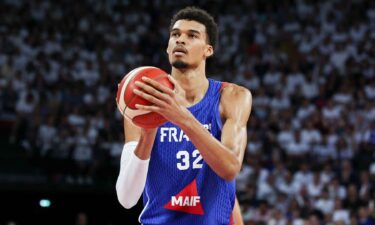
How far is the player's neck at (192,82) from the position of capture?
186 inches

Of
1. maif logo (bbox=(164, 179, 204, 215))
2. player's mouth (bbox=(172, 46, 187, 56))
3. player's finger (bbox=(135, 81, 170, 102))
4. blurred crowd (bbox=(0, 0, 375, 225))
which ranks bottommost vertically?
maif logo (bbox=(164, 179, 204, 215))

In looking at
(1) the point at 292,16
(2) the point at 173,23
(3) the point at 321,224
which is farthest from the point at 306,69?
(2) the point at 173,23

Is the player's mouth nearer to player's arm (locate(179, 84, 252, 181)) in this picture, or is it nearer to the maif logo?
player's arm (locate(179, 84, 252, 181))

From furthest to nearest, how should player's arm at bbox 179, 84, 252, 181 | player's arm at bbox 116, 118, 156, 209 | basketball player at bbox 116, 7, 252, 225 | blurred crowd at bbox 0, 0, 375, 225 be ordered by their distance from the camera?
1. blurred crowd at bbox 0, 0, 375, 225
2. basketball player at bbox 116, 7, 252, 225
3. player's arm at bbox 116, 118, 156, 209
4. player's arm at bbox 179, 84, 252, 181

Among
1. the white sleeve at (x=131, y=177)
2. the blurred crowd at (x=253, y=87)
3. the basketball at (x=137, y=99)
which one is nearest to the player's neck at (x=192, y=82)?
the white sleeve at (x=131, y=177)

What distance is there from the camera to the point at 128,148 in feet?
15.1

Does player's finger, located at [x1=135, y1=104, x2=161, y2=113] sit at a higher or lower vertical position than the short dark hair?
lower

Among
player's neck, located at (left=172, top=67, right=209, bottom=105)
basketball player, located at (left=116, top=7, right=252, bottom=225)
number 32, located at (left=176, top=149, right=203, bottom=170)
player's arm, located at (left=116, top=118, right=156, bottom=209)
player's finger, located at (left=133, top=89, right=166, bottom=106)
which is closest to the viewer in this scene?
player's finger, located at (left=133, top=89, right=166, bottom=106)

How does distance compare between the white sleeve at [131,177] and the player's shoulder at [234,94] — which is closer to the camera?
the white sleeve at [131,177]

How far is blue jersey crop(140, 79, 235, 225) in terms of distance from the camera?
14.9 feet

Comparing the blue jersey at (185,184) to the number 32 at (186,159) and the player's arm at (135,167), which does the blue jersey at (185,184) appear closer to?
the number 32 at (186,159)

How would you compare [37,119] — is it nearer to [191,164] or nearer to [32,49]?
[32,49]

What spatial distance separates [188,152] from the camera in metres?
4.59

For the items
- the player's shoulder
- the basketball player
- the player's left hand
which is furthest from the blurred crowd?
the player's left hand
